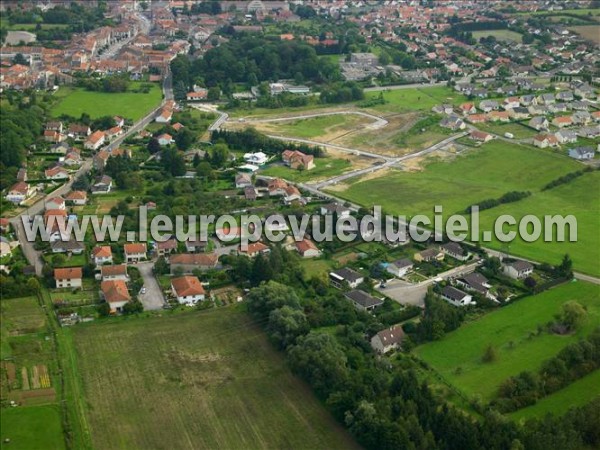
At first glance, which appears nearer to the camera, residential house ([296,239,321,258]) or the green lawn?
the green lawn

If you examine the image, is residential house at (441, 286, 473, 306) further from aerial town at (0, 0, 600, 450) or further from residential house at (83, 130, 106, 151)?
residential house at (83, 130, 106, 151)

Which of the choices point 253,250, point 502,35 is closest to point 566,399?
point 253,250

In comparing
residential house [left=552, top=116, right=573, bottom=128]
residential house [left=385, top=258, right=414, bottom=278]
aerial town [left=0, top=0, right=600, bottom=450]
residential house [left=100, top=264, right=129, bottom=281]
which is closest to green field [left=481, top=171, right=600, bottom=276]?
aerial town [left=0, top=0, right=600, bottom=450]

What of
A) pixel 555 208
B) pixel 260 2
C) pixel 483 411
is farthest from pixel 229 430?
pixel 260 2

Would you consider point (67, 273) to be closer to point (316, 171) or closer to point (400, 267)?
point (400, 267)

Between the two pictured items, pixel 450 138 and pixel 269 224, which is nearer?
pixel 269 224

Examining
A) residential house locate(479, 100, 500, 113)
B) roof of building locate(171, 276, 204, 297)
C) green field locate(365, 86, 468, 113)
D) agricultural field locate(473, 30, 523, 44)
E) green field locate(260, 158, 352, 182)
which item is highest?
agricultural field locate(473, 30, 523, 44)

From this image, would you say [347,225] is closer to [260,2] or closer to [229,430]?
[229,430]

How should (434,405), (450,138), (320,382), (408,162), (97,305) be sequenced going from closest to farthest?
(434,405), (320,382), (97,305), (408,162), (450,138)
